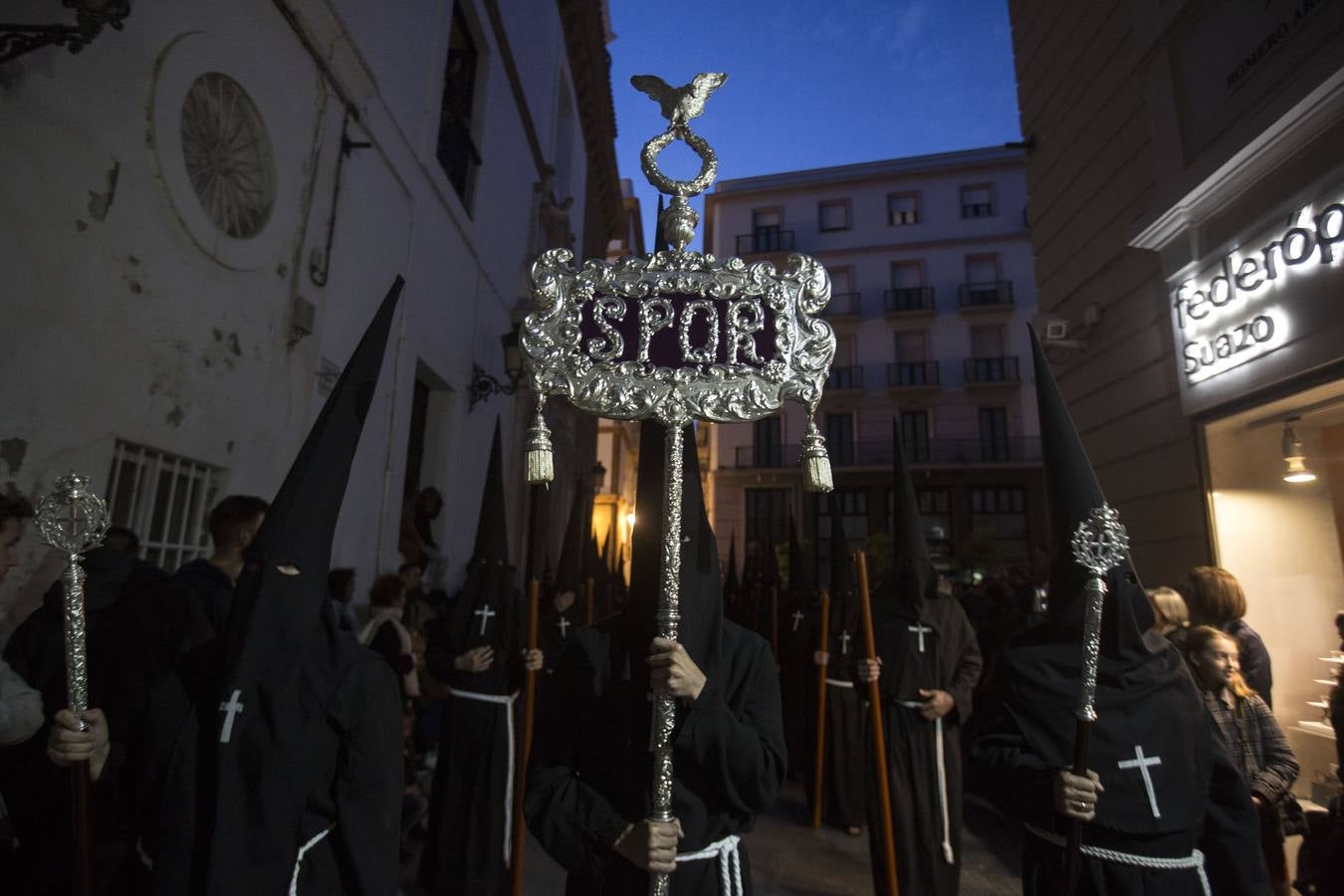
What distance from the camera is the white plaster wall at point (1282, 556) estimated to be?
520 cm

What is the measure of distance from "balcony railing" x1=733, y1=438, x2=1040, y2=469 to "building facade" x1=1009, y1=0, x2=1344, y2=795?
19.4 meters

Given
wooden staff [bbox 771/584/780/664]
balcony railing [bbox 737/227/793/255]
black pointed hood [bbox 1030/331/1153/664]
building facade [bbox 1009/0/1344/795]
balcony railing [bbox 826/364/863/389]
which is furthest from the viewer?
balcony railing [bbox 737/227/793/255]

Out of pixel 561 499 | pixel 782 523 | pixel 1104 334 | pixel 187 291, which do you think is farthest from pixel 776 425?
pixel 187 291

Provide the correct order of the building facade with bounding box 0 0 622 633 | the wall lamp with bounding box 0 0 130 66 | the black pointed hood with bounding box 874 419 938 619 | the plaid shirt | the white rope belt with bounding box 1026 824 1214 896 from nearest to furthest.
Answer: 1. the white rope belt with bounding box 1026 824 1214 896
2. the wall lamp with bounding box 0 0 130 66
3. the building facade with bounding box 0 0 622 633
4. the plaid shirt
5. the black pointed hood with bounding box 874 419 938 619

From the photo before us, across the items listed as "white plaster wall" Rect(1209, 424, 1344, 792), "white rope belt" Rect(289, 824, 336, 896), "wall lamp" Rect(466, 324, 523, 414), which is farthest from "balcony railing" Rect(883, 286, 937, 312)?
"white rope belt" Rect(289, 824, 336, 896)

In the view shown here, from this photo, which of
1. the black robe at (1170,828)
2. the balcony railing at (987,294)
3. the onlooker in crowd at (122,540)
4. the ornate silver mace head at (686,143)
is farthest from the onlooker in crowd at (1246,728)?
the balcony railing at (987,294)

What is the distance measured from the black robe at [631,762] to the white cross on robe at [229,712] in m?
0.87

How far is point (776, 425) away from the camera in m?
28.6

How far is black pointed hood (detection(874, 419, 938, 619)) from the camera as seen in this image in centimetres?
453

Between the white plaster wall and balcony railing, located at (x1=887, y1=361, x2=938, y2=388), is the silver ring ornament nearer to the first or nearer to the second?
the white plaster wall

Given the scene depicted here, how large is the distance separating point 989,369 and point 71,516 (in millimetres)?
29429

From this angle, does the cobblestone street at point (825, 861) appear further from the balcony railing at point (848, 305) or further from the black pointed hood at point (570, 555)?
the balcony railing at point (848, 305)

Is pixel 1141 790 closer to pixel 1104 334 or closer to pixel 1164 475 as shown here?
pixel 1164 475

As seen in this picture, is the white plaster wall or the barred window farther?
the white plaster wall
